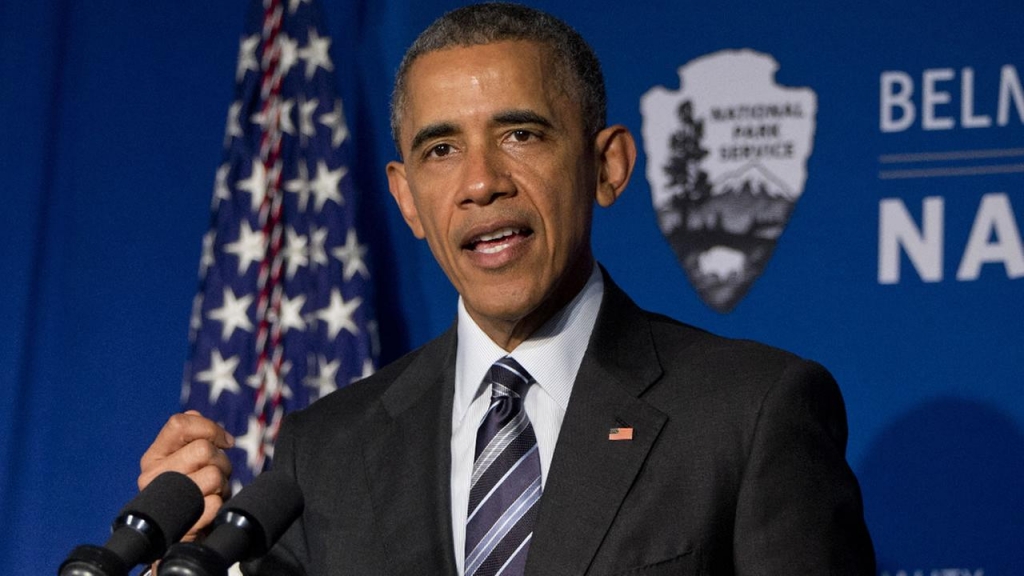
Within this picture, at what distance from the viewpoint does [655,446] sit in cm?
174

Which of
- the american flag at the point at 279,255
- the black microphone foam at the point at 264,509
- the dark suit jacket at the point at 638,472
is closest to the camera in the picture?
the black microphone foam at the point at 264,509

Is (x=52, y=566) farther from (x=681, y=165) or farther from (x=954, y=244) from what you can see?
(x=954, y=244)

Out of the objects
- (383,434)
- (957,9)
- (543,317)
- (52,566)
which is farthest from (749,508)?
(52,566)

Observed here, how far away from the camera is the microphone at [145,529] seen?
1.21 metres

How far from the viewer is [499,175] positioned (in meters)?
1.78

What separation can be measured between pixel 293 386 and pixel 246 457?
0.22 metres

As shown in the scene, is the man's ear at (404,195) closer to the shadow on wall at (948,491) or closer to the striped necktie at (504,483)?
the striped necktie at (504,483)

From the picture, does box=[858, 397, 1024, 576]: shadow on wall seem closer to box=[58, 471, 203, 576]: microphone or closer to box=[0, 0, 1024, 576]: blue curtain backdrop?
box=[0, 0, 1024, 576]: blue curtain backdrop

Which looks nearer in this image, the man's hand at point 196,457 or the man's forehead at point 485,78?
the man's hand at point 196,457

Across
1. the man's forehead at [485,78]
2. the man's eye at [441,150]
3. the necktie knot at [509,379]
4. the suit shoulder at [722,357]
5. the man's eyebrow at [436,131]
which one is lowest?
the necktie knot at [509,379]

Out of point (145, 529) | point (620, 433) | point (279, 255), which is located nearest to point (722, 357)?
point (620, 433)

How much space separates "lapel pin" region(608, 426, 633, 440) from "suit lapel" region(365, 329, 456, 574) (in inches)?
9.6

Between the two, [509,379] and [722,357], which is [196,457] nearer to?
[509,379]

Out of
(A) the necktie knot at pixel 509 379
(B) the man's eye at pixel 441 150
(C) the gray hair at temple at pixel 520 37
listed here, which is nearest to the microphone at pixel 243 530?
(A) the necktie knot at pixel 509 379
